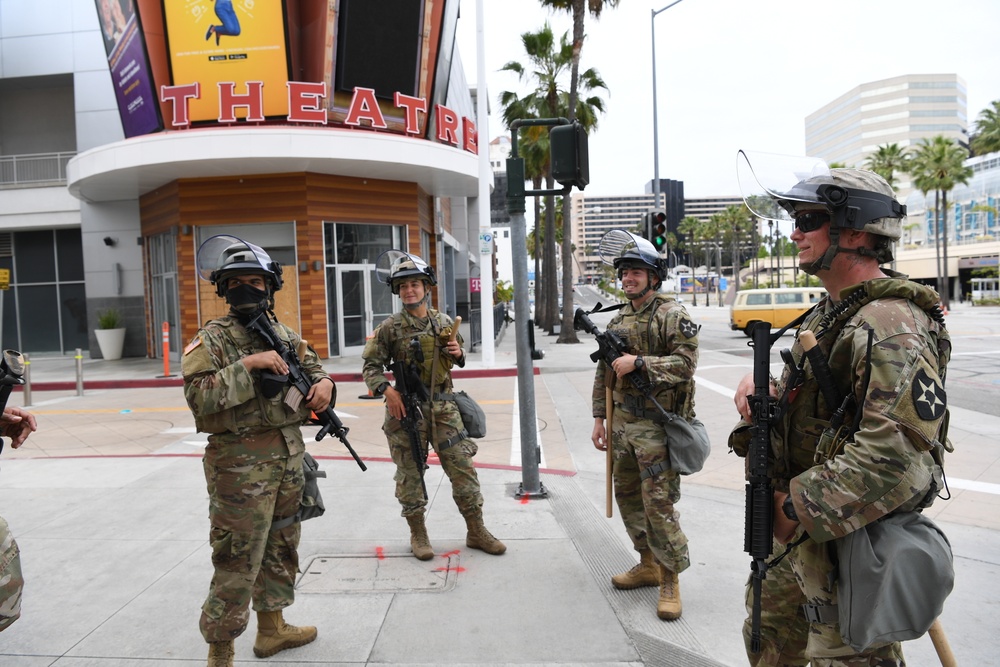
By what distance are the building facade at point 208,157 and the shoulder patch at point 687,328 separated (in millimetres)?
12786

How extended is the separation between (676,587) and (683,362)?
3.86 feet

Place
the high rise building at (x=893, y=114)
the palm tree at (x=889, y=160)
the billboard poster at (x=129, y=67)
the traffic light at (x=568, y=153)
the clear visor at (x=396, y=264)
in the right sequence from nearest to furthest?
1. the clear visor at (x=396, y=264)
2. the traffic light at (x=568, y=153)
3. the billboard poster at (x=129, y=67)
4. the palm tree at (x=889, y=160)
5. the high rise building at (x=893, y=114)

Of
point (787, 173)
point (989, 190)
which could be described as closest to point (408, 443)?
point (787, 173)

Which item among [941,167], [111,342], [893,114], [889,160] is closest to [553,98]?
[111,342]

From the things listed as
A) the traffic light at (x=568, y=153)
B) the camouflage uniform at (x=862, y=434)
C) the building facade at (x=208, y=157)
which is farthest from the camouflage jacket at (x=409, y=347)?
the building facade at (x=208, y=157)

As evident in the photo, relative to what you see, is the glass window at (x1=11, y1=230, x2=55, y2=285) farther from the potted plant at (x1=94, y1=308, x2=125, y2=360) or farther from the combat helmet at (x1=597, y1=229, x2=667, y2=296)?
the combat helmet at (x1=597, y1=229, x2=667, y2=296)

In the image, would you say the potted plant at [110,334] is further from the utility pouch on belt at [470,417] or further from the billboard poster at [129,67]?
the utility pouch on belt at [470,417]

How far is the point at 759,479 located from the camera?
200 cm

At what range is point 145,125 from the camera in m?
16.2

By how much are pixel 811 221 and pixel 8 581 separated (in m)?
3.01

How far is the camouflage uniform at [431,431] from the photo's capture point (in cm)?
415

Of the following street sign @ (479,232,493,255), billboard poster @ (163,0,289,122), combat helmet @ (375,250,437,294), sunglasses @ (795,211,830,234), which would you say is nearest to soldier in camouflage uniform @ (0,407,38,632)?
combat helmet @ (375,250,437,294)

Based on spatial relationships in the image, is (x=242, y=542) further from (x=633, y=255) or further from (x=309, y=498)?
(x=633, y=255)

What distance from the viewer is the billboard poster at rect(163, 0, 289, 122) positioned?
49.2 feet
